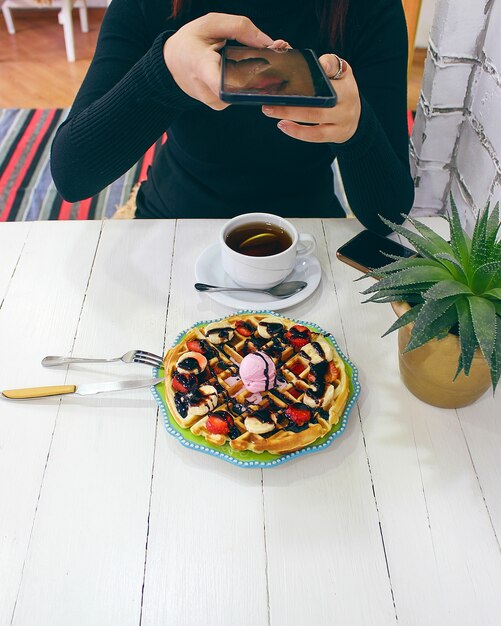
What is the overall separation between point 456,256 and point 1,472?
55cm

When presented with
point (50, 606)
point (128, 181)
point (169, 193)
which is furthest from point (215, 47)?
point (128, 181)

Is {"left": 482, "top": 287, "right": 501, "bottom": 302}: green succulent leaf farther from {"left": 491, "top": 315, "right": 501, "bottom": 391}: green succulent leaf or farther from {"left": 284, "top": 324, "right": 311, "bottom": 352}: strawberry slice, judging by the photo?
{"left": 284, "top": 324, "right": 311, "bottom": 352}: strawberry slice

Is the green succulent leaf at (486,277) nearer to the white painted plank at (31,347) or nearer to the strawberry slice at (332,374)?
the strawberry slice at (332,374)

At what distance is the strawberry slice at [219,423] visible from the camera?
62 cm

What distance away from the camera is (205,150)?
1.12m

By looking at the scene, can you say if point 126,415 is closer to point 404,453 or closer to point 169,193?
point 404,453

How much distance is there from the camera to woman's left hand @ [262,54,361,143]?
73 cm

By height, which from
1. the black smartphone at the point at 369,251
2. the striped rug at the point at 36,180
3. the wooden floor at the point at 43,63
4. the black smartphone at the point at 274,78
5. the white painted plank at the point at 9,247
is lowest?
the wooden floor at the point at 43,63

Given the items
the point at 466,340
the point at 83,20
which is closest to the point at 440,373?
the point at 466,340

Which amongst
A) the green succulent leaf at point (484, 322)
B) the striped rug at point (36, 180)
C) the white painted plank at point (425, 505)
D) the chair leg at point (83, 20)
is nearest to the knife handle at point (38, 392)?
the white painted plank at point (425, 505)

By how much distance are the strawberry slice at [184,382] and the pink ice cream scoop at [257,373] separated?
56 millimetres

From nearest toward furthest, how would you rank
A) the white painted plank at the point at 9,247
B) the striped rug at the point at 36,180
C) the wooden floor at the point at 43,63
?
the white painted plank at the point at 9,247, the striped rug at the point at 36,180, the wooden floor at the point at 43,63

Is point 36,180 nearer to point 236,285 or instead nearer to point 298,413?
point 236,285

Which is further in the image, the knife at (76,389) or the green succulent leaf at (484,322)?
the knife at (76,389)
